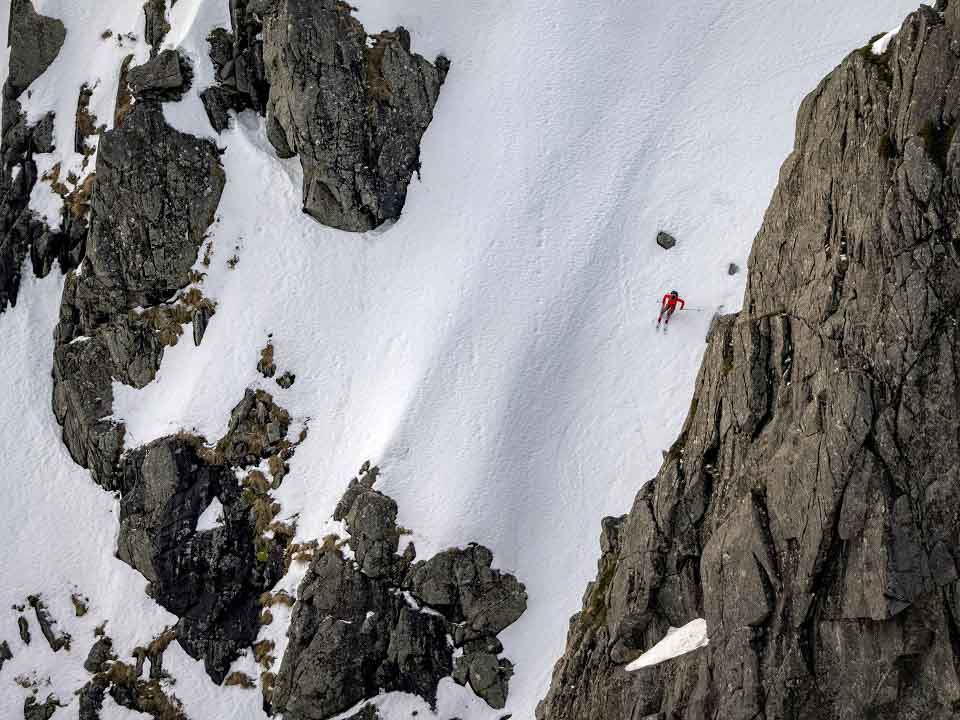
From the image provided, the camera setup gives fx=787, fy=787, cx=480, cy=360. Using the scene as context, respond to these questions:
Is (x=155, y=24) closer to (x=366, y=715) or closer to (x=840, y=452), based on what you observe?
(x=366, y=715)

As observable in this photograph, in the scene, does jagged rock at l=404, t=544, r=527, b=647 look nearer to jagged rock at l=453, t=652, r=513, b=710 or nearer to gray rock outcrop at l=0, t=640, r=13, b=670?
jagged rock at l=453, t=652, r=513, b=710

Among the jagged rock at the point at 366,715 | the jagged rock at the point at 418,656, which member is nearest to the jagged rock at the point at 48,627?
the jagged rock at the point at 366,715

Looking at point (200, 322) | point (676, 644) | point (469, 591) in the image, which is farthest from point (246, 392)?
point (676, 644)

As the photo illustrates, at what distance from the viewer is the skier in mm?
26875

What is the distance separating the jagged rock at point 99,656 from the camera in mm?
27406

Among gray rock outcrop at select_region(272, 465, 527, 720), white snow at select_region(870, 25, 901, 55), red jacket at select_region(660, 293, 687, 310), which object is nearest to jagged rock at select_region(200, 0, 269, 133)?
red jacket at select_region(660, 293, 687, 310)

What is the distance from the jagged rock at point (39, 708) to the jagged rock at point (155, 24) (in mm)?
25716

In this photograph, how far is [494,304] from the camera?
94.7 feet

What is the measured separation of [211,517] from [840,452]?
21613 millimetres

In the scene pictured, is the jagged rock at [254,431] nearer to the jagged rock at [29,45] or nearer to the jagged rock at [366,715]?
the jagged rock at [366,715]

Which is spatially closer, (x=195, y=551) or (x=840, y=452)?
(x=840, y=452)

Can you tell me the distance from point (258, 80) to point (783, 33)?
21456 millimetres

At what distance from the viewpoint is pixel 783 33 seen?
104 ft

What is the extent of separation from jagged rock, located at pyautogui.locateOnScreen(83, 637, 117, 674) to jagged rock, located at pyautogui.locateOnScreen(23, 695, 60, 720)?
1399 mm
